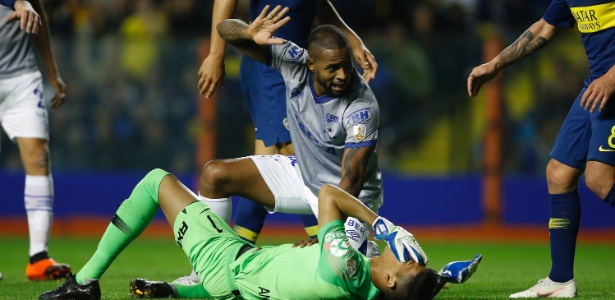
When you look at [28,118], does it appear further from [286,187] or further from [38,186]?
[286,187]

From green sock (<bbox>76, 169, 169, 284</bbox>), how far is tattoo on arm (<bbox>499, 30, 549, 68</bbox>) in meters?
2.40

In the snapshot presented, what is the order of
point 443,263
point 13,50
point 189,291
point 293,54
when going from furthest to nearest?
point 443,263 → point 13,50 → point 293,54 → point 189,291

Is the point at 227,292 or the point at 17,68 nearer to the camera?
the point at 227,292

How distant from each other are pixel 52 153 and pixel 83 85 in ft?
3.25

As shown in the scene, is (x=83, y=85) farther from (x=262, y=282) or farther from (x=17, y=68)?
(x=262, y=282)

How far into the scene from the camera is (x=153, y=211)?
5.72 m

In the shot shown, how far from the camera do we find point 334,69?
5.95 metres

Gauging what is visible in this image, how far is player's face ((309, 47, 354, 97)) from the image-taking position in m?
5.91

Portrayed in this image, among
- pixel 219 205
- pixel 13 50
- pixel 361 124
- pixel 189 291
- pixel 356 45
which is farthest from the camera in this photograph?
pixel 13 50

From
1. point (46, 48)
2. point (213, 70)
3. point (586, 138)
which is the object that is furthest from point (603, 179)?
point (46, 48)

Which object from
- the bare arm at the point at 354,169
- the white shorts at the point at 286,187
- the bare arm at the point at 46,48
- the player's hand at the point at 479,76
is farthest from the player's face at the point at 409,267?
the bare arm at the point at 46,48

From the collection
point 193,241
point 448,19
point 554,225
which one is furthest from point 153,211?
point 448,19

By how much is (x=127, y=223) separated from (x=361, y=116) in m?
1.50

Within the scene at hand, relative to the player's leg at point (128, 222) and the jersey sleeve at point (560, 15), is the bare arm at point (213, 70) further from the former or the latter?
the jersey sleeve at point (560, 15)
